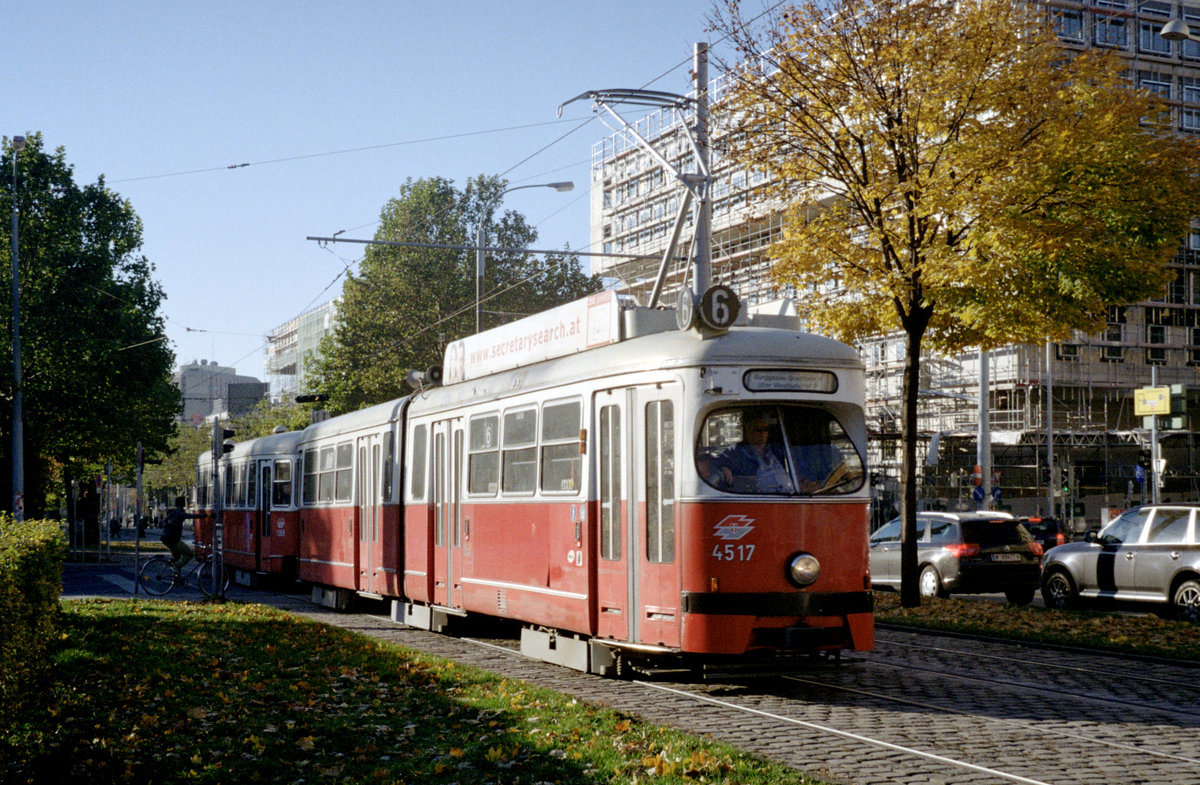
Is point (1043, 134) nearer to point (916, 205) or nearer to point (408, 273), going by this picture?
point (916, 205)

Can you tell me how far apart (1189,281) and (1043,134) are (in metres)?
49.7

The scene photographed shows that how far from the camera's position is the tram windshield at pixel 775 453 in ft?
35.6

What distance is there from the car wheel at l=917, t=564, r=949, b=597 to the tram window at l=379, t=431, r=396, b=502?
9.46 m

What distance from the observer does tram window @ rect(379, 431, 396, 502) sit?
1841 centimetres

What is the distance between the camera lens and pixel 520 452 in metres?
13.9

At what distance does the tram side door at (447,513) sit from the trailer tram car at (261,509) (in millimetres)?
7657

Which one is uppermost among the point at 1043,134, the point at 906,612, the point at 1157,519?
the point at 1043,134

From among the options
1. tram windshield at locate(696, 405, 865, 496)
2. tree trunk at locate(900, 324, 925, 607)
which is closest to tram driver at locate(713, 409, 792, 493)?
tram windshield at locate(696, 405, 865, 496)

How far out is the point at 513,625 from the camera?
17953 millimetres

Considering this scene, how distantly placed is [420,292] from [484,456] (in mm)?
50024

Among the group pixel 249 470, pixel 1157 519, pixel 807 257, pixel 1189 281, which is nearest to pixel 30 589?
pixel 807 257

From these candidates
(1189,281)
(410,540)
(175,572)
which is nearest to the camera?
(410,540)

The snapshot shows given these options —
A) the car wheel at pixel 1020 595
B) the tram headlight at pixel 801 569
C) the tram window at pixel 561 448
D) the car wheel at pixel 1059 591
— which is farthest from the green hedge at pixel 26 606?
the car wheel at pixel 1020 595

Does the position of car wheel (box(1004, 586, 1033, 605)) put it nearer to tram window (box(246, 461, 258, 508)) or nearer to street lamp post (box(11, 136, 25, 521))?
tram window (box(246, 461, 258, 508))
